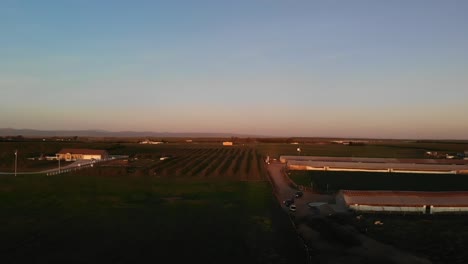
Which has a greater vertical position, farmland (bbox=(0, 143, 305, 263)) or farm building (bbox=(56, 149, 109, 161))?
farm building (bbox=(56, 149, 109, 161))

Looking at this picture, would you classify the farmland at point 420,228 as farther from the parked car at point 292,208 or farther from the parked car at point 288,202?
the parked car at point 288,202

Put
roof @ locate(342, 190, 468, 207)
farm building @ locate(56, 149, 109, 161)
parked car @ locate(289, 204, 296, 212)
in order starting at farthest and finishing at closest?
farm building @ locate(56, 149, 109, 161)
parked car @ locate(289, 204, 296, 212)
roof @ locate(342, 190, 468, 207)

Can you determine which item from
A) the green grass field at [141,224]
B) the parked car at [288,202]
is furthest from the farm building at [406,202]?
the green grass field at [141,224]

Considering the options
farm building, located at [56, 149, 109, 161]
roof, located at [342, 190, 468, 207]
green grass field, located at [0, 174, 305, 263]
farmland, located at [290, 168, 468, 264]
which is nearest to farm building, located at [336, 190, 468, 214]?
roof, located at [342, 190, 468, 207]

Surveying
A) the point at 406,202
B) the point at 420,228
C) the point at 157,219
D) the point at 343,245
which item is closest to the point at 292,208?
the point at 406,202

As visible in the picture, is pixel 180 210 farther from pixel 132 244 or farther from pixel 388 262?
pixel 388 262

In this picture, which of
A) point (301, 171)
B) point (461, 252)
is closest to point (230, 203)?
point (461, 252)

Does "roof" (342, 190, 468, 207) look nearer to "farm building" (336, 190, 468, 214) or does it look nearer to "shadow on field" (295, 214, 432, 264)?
"farm building" (336, 190, 468, 214)
